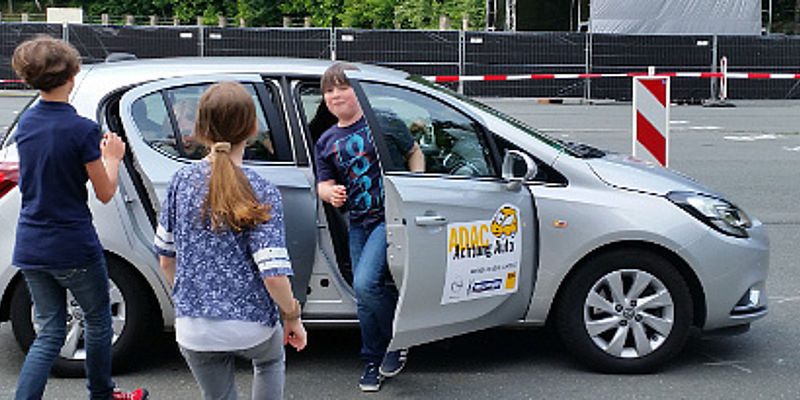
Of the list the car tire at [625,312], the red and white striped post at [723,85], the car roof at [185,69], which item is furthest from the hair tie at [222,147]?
the red and white striped post at [723,85]

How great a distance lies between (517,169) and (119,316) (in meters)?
2.02

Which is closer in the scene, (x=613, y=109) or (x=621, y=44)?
(x=613, y=109)

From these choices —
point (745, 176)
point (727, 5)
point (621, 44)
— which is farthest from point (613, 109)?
point (745, 176)

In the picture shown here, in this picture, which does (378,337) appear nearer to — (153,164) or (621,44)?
(153,164)

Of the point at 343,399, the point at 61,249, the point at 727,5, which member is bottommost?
the point at 343,399

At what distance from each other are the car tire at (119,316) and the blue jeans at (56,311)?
774 mm

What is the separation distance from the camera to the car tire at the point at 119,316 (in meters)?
5.52

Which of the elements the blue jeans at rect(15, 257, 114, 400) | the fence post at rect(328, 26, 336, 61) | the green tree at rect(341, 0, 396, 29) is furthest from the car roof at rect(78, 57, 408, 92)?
the green tree at rect(341, 0, 396, 29)

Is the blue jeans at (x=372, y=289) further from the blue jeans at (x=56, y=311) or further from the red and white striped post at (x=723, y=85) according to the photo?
the red and white striped post at (x=723, y=85)

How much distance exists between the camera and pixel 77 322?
5488 mm

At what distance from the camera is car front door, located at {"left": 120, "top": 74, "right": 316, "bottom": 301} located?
535 centimetres

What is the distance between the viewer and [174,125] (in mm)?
5543

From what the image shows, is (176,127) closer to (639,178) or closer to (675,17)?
(639,178)

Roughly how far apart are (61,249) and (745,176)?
10201mm
